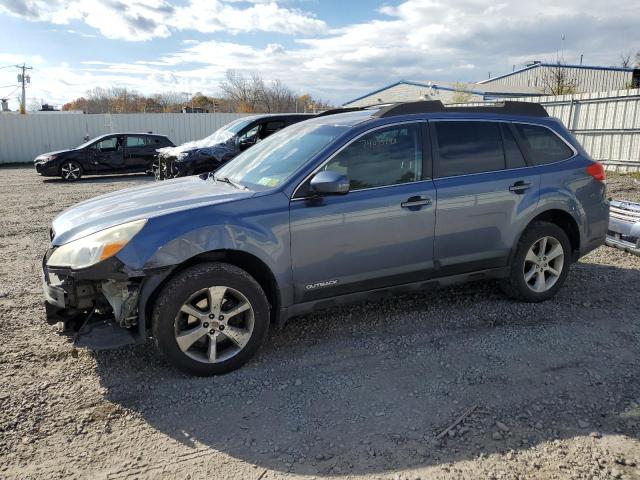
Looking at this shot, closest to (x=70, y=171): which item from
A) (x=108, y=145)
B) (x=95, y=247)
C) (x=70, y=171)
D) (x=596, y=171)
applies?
(x=70, y=171)

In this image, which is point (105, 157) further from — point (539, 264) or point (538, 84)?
point (538, 84)

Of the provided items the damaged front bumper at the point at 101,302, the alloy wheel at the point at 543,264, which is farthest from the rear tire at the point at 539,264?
the damaged front bumper at the point at 101,302

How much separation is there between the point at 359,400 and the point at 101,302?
1.82 m

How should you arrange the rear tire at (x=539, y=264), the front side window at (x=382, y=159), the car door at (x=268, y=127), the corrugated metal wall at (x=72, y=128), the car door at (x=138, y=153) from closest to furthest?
the front side window at (x=382, y=159)
the rear tire at (x=539, y=264)
the car door at (x=268, y=127)
the car door at (x=138, y=153)
the corrugated metal wall at (x=72, y=128)

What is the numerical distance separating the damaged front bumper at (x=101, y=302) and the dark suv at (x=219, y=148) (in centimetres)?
746

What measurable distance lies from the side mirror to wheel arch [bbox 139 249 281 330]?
25.7 inches

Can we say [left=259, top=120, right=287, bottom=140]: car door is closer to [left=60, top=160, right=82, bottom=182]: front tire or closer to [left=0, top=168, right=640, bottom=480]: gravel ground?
[left=60, top=160, right=82, bottom=182]: front tire

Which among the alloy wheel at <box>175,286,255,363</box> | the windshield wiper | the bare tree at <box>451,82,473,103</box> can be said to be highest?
the bare tree at <box>451,82,473,103</box>

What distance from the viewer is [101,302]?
341cm

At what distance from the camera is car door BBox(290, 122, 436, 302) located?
3707 millimetres

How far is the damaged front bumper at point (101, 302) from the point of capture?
3189 mm

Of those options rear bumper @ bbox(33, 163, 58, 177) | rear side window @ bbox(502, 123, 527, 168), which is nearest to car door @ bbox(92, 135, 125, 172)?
rear bumper @ bbox(33, 163, 58, 177)

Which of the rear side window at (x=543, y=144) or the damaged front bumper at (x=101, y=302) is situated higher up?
the rear side window at (x=543, y=144)

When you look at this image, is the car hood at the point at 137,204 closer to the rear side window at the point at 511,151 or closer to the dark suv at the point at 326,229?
the dark suv at the point at 326,229
